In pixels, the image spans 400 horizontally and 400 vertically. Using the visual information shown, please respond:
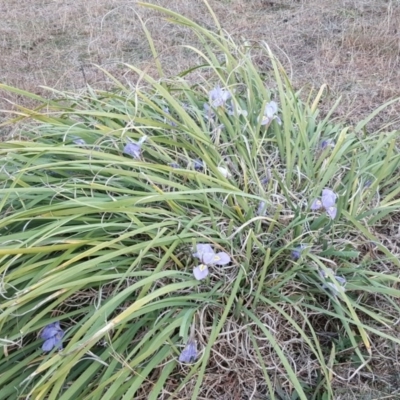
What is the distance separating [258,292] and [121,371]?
0.36 metres

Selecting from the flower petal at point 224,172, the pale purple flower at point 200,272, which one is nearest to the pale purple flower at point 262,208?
the flower petal at point 224,172

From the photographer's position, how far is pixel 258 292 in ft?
4.12

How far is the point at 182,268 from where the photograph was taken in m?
1.32

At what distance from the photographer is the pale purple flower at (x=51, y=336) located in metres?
1.19

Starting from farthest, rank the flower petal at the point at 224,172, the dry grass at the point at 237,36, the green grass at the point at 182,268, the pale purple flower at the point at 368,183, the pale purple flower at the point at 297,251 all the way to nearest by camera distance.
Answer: the dry grass at the point at 237,36 < the pale purple flower at the point at 368,183 < the flower petal at the point at 224,172 < the pale purple flower at the point at 297,251 < the green grass at the point at 182,268

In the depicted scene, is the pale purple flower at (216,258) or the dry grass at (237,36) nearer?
the pale purple flower at (216,258)

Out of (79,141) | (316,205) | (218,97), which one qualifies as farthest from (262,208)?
(79,141)

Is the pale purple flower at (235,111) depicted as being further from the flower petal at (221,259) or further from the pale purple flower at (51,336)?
the pale purple flower at (51,336)

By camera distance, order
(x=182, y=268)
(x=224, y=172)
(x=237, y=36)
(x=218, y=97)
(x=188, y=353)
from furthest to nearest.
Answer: (x=237, y=36), (x=218, y=97), (x=224, y=172), (x=182, y=268), (x=188, y=353)

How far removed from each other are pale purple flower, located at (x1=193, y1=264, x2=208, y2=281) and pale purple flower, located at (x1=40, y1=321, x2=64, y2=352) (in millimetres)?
334

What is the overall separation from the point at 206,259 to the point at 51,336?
0.39 meters

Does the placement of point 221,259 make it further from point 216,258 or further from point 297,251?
point 297,251

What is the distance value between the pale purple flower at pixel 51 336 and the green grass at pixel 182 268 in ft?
0.05

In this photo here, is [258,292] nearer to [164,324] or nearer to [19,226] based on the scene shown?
[164,324]
